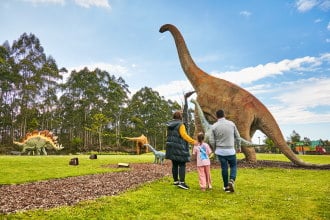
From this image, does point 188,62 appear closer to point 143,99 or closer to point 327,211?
point 327,211

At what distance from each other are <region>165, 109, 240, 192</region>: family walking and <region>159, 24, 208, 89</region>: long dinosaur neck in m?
7.91

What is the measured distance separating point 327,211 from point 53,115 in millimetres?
45862

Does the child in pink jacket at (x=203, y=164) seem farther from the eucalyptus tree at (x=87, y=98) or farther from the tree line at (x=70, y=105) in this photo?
the eucalyptus tree at (x=87, y=98)

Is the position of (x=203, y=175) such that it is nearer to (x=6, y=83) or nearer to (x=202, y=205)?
(x=202, y=205)

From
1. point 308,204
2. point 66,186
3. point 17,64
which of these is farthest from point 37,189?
point 17,64

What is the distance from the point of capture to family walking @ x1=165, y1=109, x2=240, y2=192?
5.75 metres

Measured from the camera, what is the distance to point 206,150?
6.18 metres

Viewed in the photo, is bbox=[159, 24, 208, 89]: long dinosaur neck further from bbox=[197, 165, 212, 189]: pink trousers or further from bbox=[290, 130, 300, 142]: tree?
bbox=[290, 130, 300, 142]: tree

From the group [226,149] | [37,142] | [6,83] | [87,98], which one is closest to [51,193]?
[226,149]

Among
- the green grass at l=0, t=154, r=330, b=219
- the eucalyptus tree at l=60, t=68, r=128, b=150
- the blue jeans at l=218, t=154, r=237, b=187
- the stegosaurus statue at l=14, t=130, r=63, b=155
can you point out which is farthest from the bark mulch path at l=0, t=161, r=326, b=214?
the eucalyptus tree at l=60, t=68, r=128, b=150

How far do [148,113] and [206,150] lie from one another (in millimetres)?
48564

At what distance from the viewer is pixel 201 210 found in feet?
14.3

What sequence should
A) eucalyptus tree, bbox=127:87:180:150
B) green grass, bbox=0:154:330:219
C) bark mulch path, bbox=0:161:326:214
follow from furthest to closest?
Result: eucalyptus tree, bbox=127:87:180:150, bark mulch path, bbox=0:161:326:214, green grass, bbox=0:154:330:219

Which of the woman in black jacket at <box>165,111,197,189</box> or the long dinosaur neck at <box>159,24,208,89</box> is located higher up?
the long dinosaur neck at <box>159,24,208,89</box>
